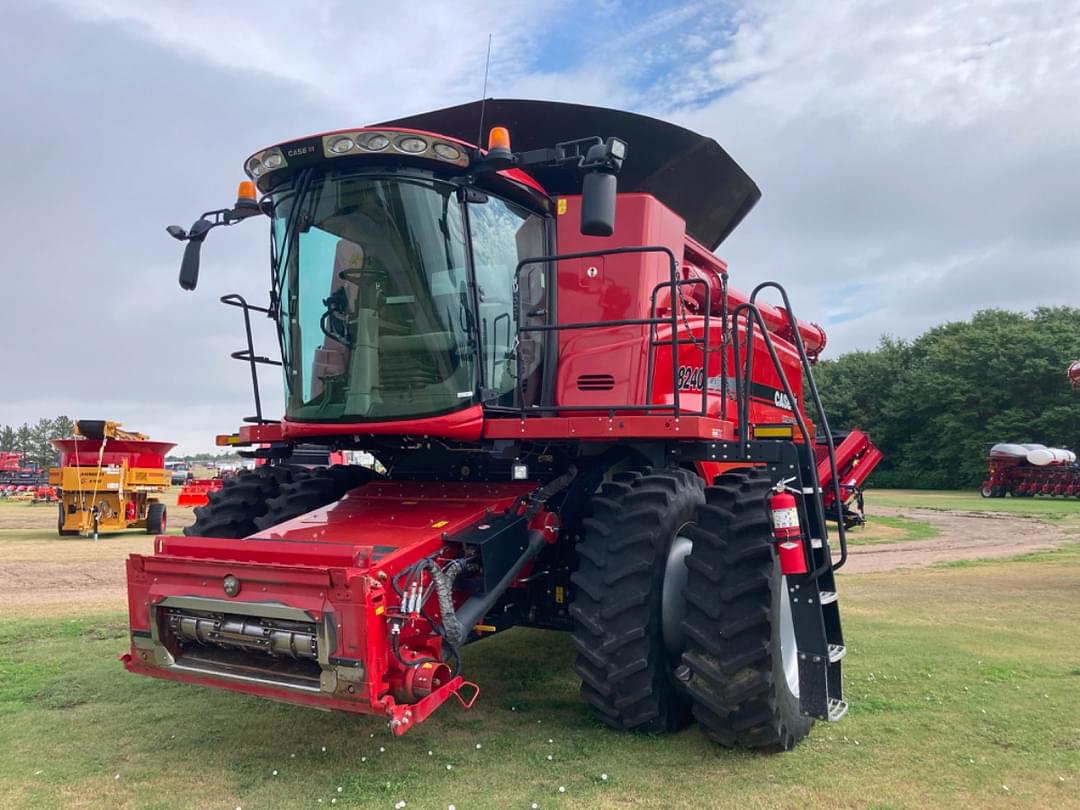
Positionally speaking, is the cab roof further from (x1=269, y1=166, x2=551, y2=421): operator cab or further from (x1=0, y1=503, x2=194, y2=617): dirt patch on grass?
(x1=0, y1=503, x2=194, y2=617): dirt patch on grass

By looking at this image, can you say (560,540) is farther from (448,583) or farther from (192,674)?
(192,674)

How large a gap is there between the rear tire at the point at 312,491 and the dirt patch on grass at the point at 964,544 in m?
8.88

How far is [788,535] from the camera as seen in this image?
4.59 m

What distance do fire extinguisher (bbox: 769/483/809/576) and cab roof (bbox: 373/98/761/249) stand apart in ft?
9.35

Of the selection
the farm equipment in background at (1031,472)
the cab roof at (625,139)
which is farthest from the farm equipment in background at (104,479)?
the farm equipment in background at (1031,472)

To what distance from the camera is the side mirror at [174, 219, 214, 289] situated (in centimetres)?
570

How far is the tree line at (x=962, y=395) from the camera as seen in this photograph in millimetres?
47625

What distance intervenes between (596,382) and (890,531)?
16944 mm

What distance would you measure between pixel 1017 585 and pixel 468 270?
9.20m

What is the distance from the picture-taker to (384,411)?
493 cm

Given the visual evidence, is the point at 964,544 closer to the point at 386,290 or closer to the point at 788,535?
the point at 788,535

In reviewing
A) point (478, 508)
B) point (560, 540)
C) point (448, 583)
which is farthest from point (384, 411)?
point (560, 540)

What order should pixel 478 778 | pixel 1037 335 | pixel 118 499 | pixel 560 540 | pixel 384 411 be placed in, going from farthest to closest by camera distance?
pixel 1037 335, pixel 118 499, pixel 560 540, pixel 384 411, pixel 478 778

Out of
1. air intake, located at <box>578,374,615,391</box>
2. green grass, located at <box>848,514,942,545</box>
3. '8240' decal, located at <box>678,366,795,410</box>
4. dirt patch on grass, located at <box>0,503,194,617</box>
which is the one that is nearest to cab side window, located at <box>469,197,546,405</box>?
air intake, located at <box>578,374,615,391</box>
